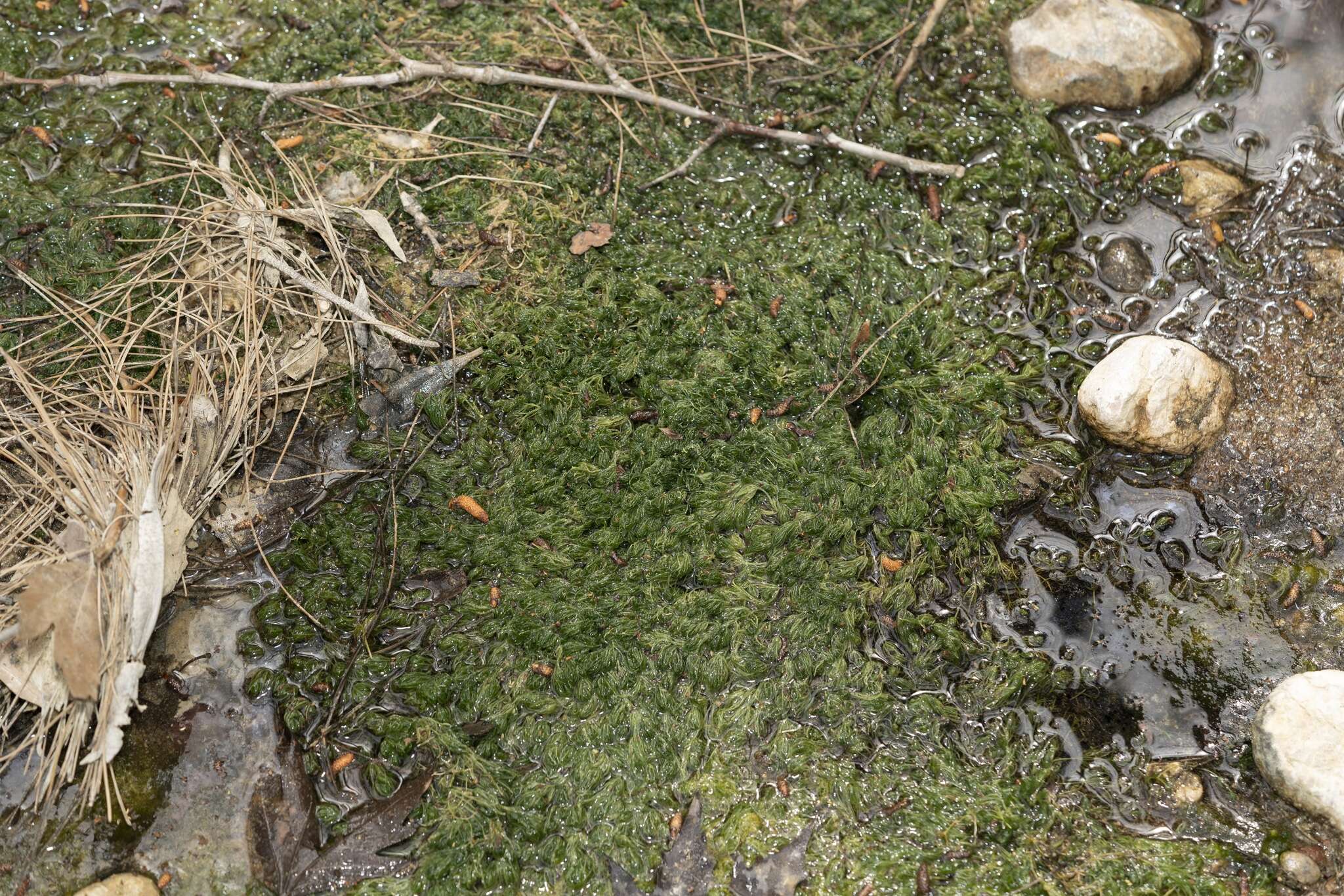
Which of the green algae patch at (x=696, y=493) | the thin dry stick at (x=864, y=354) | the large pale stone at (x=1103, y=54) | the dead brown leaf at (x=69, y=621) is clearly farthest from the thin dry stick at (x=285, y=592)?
the large pale stone at (x=1103, y=54)

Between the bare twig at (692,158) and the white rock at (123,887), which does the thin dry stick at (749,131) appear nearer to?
the bare twig at (692,158)

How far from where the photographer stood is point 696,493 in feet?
9.73

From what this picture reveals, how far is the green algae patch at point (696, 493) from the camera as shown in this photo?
8.43ft

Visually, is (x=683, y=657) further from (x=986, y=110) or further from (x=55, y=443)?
(x=986, y=110)

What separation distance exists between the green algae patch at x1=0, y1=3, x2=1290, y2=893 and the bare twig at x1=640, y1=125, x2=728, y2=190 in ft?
0.14

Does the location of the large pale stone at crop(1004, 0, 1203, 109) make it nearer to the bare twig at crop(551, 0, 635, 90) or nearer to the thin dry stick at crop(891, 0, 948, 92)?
the thin dry stick at crop(891, 0, 948, 92)

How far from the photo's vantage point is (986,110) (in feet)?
11.8

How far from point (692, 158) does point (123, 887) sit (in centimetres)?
306

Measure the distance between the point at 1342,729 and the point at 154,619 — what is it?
3462 mm

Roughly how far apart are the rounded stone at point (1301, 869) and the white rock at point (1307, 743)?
13cm

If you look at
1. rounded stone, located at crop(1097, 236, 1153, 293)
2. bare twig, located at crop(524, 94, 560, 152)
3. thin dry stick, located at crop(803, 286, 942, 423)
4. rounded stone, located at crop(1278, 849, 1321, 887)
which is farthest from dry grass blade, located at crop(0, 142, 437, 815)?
rounded stone, located at crop(1278, 849, 1321, 887)

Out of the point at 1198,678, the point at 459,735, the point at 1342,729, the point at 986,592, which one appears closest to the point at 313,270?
the point at 459,735

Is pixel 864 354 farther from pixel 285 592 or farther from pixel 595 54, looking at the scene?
pixel 285 592

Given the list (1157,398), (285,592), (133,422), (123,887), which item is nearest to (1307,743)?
(1157,398)
